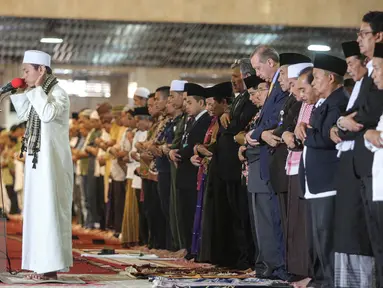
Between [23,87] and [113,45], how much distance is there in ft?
29.8

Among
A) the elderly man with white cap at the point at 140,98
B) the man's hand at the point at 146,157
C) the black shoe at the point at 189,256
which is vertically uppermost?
the elderly man with white cap at the point at 140,98

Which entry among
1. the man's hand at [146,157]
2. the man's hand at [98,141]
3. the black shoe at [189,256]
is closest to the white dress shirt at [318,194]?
the black shoe at [189,256]

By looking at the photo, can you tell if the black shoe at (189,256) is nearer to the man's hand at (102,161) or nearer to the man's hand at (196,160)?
the man's hand at (196,160)

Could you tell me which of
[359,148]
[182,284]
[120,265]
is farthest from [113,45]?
[359,148]

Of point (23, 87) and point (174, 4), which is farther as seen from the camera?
point (174, 4)

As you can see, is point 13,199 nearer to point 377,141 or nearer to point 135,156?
point 135,156

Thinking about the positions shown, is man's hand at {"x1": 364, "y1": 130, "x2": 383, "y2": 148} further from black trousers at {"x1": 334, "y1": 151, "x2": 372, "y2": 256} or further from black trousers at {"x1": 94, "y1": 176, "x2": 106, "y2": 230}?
black trousers at {"x1": 94, "y1": 176, "x2": 106, "y2": 230}

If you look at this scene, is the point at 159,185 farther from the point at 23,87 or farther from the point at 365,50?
the point at 365,50

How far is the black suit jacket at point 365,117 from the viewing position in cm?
672

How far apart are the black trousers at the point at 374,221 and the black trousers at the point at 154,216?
6856 millimetres

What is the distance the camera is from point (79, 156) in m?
18.6

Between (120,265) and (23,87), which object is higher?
(23,87)

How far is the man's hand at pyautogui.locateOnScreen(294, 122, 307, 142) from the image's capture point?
771cm

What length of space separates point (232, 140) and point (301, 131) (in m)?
2.59
